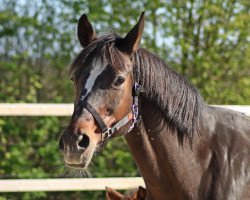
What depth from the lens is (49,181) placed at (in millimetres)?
5660

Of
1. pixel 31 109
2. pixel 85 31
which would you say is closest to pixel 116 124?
pixel 85 31

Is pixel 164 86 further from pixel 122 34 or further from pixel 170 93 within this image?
pixel 122 34

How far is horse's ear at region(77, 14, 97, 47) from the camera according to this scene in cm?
358

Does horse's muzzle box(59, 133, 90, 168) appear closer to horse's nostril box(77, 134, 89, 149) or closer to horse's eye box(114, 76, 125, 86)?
horse's nostril box(77, 134, 89, 149)

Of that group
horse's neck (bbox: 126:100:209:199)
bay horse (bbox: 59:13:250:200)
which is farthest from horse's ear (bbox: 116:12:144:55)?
horse's neck (bbox: 126:100:209:199)

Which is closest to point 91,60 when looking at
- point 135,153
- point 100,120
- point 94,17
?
point 100,120

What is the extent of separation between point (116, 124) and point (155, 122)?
0.27 metres

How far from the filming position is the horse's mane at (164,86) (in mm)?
3359

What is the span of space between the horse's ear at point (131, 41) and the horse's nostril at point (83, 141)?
55 centimetres

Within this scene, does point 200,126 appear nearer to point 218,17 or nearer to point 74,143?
point 74,143

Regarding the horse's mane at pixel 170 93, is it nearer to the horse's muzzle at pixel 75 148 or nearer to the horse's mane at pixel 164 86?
the horse's mane at pixel 164 86

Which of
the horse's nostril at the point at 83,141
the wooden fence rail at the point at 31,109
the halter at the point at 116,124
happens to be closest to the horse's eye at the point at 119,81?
the halter at the point at 116,124

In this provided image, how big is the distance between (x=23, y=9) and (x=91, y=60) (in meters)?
4.08

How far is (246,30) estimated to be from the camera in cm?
725
